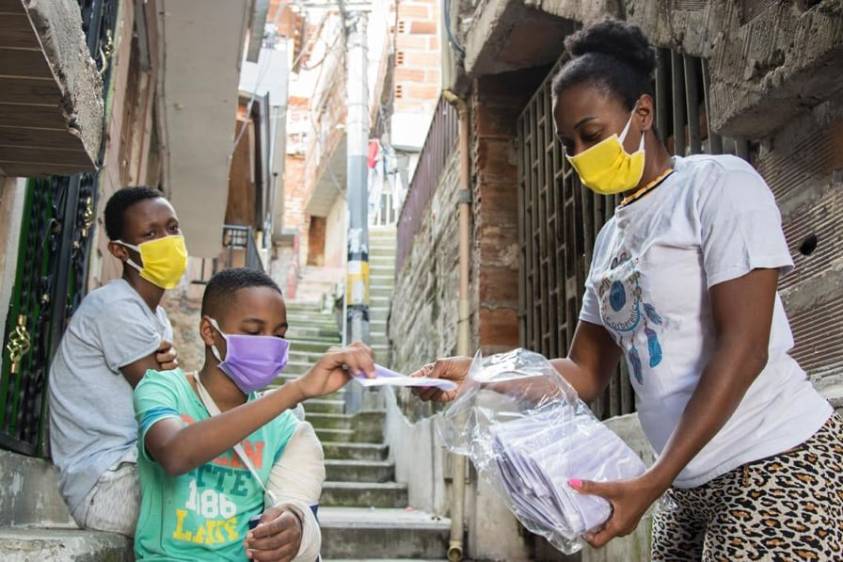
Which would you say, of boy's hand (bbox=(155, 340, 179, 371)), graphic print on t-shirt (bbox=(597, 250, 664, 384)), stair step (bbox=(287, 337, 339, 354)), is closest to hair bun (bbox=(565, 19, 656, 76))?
graphic print on t-shirt (bbox=(597, 250, 664, 384))

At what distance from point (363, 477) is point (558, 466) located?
678 cm

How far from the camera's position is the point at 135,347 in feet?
8.39

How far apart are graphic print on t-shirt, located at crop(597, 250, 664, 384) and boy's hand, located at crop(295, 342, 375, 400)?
51 cm

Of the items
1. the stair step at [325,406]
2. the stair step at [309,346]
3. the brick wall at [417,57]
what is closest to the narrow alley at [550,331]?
the stair step at [325,406]

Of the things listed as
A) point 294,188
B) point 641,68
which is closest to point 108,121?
point 641,68

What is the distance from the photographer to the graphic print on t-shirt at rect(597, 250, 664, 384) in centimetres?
168

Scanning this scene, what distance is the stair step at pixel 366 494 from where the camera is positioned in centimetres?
719

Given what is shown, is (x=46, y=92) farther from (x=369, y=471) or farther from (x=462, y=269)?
(x=369, y=471)

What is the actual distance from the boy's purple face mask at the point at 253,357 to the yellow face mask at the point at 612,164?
0.81 metres

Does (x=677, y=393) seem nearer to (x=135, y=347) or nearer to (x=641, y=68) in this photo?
(x=641, y=68)

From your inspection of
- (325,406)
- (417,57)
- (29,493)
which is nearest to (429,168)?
(325,406)

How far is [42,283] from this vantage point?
127 inches

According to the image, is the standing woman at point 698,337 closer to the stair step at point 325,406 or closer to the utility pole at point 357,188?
the utility pole at point 357,188

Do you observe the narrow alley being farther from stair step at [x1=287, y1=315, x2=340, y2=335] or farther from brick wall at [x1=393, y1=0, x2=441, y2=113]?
brick wall at [x1=393, y1=0, x2=441, y2=113]
